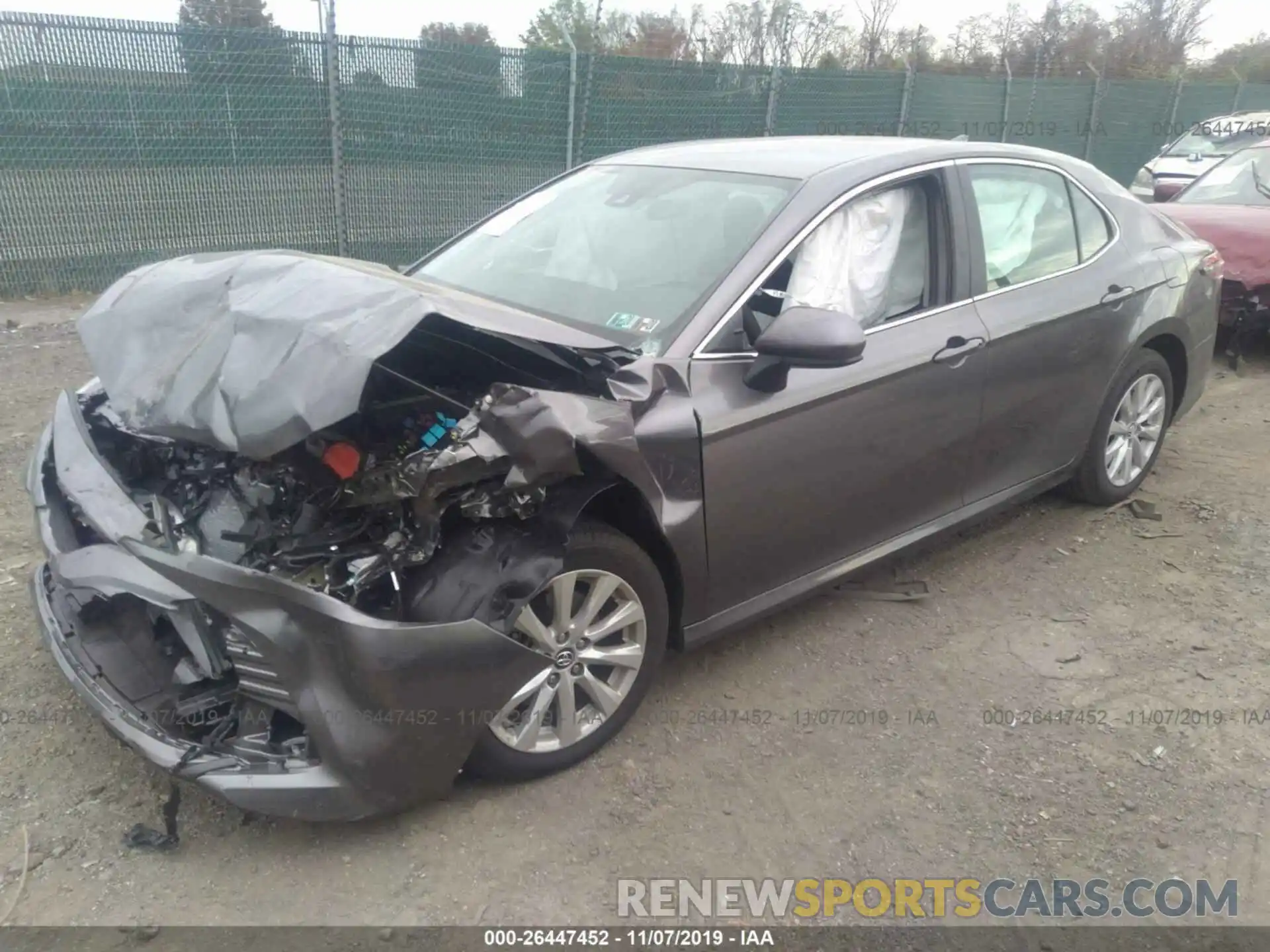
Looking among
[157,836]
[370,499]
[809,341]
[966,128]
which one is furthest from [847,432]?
[966,128]

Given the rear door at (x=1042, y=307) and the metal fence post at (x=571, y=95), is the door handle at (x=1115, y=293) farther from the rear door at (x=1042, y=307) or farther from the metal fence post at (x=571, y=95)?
the metal fence post at (x=571, y=95)

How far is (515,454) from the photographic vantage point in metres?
2.37

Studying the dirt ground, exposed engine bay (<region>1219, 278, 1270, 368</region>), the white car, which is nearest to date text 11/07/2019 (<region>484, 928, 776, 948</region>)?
the dirt ground

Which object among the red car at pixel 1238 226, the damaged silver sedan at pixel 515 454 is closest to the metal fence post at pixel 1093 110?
the red car at pixel 1238 226

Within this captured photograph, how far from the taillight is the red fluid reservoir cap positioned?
13.7ft

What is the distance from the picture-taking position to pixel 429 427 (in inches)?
99.9

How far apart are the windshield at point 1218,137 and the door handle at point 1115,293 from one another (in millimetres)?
9668

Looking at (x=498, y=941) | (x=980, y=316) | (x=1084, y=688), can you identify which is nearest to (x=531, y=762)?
(x=498, y=941)

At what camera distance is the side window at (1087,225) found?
419 centimetres

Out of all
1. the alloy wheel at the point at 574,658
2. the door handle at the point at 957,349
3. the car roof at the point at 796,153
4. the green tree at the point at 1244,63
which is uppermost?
the green tree at the point at 1244,63

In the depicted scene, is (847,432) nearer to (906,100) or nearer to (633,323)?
(633,323)

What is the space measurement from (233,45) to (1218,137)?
38.5ft

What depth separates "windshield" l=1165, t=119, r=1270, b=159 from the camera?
480 inches

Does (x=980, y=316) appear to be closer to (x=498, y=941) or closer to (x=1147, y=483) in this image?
(x=1147, y=483)
